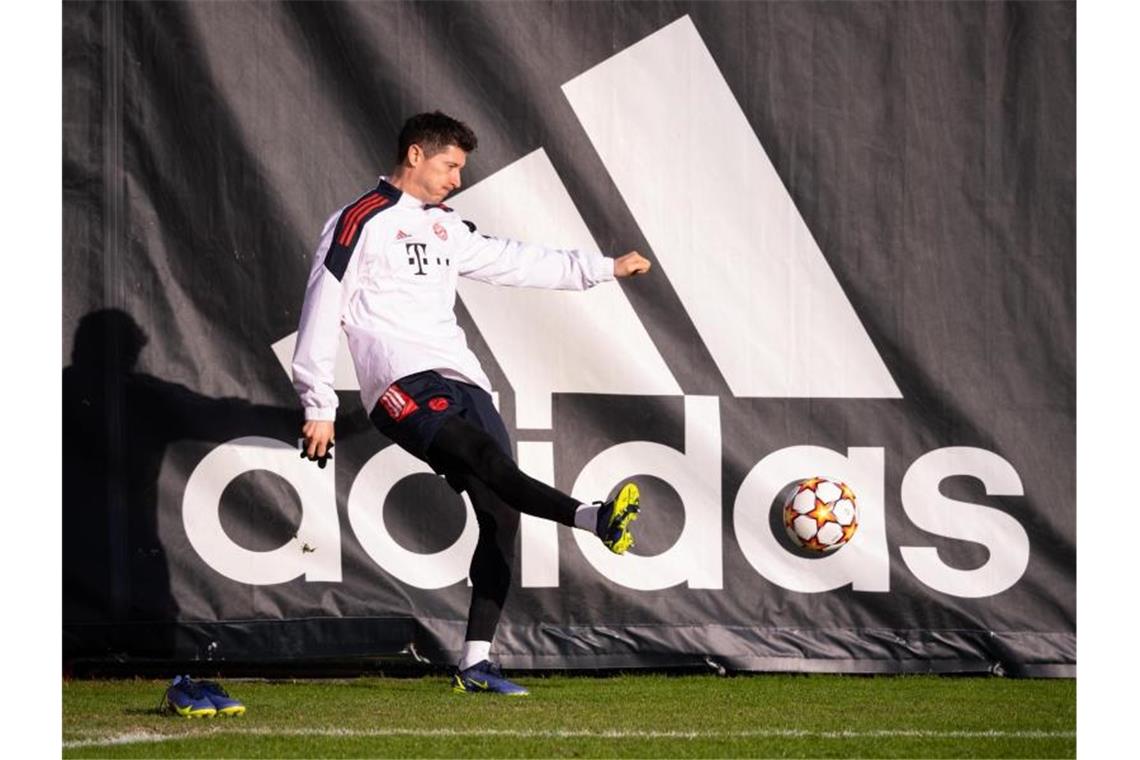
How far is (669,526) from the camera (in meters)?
5.90

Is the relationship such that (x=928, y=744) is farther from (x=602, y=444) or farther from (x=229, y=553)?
(x=229, y=553)

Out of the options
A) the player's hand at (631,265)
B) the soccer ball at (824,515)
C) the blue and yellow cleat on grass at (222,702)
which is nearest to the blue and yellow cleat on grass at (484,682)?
the blue and yellow cleat on grass at (222,702)

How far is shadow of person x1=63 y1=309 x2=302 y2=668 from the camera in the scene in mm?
5820

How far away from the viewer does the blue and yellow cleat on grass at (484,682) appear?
521 cm

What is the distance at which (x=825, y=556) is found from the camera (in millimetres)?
5863

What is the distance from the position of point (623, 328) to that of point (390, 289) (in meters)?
0.99

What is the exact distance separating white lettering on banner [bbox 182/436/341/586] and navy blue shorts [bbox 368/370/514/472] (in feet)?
2.39

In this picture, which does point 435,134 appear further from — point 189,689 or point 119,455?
point 189,689

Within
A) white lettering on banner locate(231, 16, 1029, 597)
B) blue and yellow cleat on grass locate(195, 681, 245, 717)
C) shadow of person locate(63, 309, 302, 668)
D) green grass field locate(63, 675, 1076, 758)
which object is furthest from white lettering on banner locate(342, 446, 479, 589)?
blue and yellow cleat on grass locate(195, 681, 245, 717)

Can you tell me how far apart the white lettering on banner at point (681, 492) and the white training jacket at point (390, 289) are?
728 millimetres

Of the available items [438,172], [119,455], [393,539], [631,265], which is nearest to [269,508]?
[393,539]

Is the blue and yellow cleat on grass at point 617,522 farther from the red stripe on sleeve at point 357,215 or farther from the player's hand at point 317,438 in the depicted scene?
the red stripe on sleeve at point 357,215

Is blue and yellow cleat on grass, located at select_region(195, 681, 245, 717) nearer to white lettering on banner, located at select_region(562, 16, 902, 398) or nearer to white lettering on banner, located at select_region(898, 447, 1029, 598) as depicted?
white lettering on banner, located at select_region(562, 16, 902, 398)

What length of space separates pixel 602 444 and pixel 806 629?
0.96 metres
